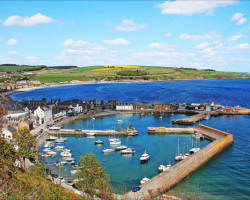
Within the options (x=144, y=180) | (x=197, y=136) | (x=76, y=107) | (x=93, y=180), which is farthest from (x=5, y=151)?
(x=76, y=107)

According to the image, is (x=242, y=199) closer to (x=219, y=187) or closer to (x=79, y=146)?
(x=219, y=187)

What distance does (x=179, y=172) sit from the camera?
27.5 metres

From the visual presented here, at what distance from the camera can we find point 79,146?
133ft

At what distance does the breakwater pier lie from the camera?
22750mm

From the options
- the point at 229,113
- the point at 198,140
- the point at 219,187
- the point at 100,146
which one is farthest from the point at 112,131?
the point at 229,113

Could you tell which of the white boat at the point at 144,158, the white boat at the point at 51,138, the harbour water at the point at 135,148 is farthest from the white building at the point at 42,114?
the white boat at the point at 144,158

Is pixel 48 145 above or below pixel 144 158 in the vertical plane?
above

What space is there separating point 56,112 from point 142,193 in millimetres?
42499

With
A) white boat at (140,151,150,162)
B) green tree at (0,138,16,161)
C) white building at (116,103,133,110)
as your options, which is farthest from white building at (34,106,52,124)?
green tree at (0,138,16,161)

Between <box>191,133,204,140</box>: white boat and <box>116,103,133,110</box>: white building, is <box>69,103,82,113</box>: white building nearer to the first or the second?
<box>116,103,133,110</box>: white building

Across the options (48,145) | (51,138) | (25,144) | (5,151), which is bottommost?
(48,145)

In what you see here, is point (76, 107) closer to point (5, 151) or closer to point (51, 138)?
point (51, 138)

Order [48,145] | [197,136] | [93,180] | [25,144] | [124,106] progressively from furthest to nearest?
[124,106]
[197,136]
[48,145]
[25,144]
[93,180]

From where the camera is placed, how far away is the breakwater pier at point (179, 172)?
22.8 meters
